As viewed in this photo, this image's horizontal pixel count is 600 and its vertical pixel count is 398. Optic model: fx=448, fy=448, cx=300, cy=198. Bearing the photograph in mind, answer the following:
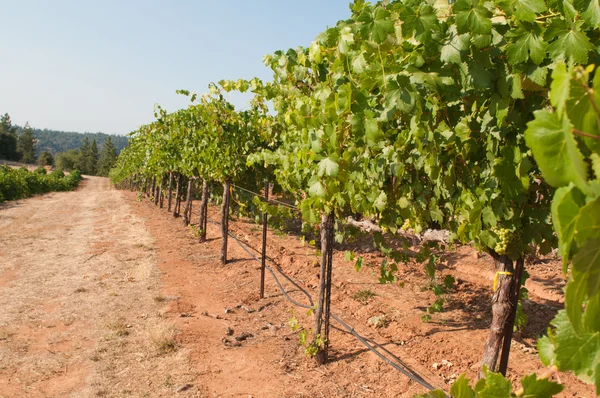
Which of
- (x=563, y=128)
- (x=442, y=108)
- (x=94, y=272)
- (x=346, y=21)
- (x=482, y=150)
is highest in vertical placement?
(x=346, y=21)

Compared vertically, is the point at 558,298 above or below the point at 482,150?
below

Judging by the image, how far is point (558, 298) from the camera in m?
7.43

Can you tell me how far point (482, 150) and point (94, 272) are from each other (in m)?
8.53

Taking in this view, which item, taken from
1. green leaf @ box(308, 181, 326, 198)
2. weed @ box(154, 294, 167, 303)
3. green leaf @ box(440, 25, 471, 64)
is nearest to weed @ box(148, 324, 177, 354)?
weed @ box(154, 294, 167, 303)

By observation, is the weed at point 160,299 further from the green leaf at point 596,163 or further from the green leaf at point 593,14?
the green leaf at point 596,163

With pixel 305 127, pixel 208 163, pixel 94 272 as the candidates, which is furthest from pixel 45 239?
pixel 305 127

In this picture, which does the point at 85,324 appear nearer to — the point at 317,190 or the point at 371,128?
the point at 317,190

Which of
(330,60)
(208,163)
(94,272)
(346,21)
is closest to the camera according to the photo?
(346,21)

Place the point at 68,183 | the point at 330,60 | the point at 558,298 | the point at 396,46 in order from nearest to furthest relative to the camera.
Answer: the point at 396,46
the point at 330,60
the point at 558,298
the point at 68,183

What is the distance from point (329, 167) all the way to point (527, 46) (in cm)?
145

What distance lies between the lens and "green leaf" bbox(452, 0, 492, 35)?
1.78m

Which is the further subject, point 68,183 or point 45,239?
point 68,183

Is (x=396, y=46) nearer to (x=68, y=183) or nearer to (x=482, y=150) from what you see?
(x=482, y=150)

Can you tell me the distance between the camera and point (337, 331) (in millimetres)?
5914
